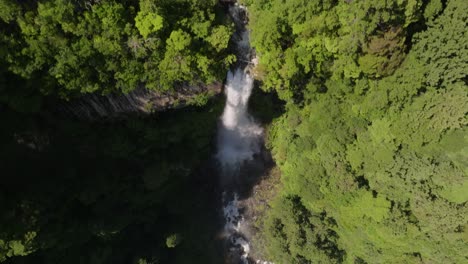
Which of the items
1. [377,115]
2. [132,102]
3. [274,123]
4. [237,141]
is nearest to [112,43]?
[132,102]

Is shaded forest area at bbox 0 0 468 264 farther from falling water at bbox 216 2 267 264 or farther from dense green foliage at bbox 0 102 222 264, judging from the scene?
falling water at bbox 216 2 267 264

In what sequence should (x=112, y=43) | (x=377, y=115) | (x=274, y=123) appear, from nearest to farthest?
(x=112, y=43) < (x=377, y=115) < (x=274, y=123)

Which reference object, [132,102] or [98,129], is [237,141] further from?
[98,129]

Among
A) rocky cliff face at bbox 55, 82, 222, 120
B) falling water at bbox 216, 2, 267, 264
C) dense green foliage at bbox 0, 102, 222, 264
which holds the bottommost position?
dense green foliage at bbox 0, 102, 222, 264

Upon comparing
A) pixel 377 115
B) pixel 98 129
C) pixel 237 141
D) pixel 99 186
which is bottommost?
pixel 99 186

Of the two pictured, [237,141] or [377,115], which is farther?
[237,141]

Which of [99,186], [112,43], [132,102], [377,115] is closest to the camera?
[112,43]

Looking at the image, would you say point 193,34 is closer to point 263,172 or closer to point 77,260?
point 263,172

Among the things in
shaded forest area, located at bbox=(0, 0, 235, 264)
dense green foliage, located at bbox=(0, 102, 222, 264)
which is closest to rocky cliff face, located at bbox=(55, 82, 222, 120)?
shaded forest area, located at bbox=(0, 0, 235, 264)

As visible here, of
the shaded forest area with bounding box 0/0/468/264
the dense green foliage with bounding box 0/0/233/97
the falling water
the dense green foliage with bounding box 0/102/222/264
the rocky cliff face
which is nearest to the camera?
the dense green foliage with bounding box 0/0/233/97
